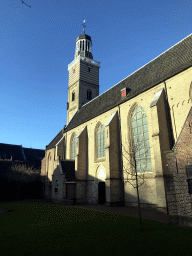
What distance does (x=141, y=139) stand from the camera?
642 inches

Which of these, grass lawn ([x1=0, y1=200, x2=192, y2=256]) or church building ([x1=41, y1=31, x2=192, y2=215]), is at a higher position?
church building ([x1=41, y1=31, x2=192, y2=215])

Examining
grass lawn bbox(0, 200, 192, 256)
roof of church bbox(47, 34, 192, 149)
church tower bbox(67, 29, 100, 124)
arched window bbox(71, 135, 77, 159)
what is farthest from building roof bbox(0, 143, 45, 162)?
grass lawn bbox(0, 200, 192, 256)

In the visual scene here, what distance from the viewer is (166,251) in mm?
5707

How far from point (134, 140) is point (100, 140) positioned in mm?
5472

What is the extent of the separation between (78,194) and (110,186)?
6289 millimetres

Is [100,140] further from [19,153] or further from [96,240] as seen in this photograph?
[19,153]

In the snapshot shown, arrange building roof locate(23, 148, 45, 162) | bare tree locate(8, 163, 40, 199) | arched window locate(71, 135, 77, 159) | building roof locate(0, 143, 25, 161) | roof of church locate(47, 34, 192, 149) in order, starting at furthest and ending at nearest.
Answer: building roof locate(23, 148, 45, 162) → building roof locate(0, 143, 25, 161) → bare tree locate(8, 163, 40, 199) → arched window locate(71, 135, 77, 159) → roof of church locate(47, 34, 192, 149)

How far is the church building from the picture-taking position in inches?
531

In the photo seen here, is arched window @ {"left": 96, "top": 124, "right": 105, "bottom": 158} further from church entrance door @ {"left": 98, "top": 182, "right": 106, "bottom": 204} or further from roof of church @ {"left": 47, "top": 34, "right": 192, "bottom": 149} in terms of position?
church entrance door @ {"left": 98, "top": 182, "right": 106, "bottom": 204}

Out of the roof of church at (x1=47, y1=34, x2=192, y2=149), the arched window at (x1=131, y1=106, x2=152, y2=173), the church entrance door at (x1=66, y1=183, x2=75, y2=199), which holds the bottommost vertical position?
the church entrance door at (x1=66, y1=183, x2=75, y2=199)

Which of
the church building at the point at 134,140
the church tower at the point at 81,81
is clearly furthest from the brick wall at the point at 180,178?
the church tower at the point at 81,81

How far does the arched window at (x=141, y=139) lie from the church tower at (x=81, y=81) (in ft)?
52.6

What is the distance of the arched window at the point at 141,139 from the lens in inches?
612

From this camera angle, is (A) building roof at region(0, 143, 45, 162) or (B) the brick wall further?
(A) building roof at region(0, 143, 45, 162)
